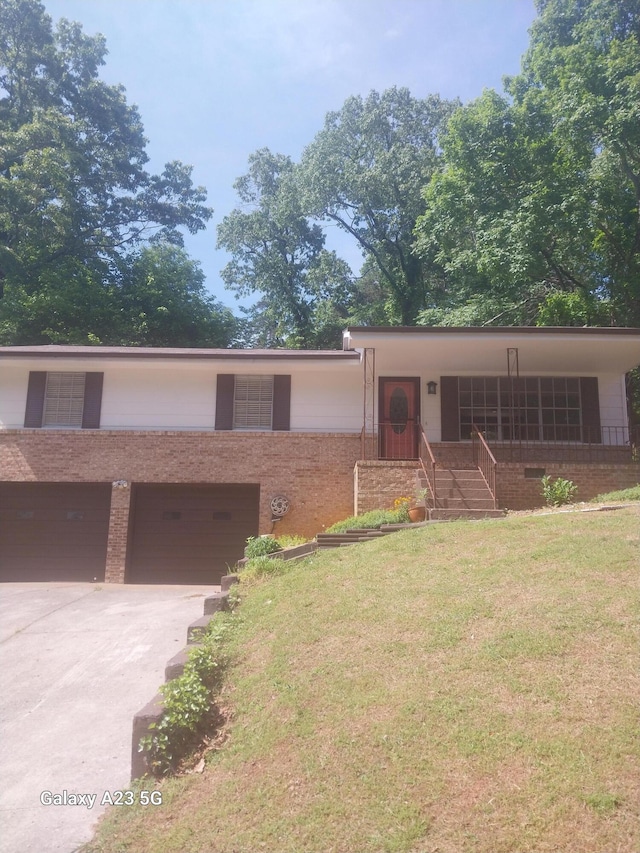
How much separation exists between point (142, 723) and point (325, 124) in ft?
100.0

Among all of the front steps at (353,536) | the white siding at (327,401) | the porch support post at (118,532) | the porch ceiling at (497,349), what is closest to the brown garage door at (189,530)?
the porch support post at (118,532)

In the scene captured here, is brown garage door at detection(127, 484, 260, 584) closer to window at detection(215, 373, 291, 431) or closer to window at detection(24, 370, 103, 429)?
window at detection(215, 373, 291, 431)

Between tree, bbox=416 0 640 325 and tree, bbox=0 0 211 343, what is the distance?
14560 millimetres

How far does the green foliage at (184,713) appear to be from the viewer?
4.55 m

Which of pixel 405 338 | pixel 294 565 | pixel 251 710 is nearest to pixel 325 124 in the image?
pixel 405 338

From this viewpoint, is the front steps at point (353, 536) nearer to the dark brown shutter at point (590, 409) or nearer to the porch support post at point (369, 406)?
the porch support post at point (369, 406)

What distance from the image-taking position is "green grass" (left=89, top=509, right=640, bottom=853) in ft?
11.5

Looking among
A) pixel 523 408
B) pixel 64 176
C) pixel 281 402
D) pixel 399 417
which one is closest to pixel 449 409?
pixel 399 417

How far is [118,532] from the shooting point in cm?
1390

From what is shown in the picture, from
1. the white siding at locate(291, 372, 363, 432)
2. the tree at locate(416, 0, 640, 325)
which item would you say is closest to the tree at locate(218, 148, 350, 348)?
the tree at locate(416, 0, 640, 325)

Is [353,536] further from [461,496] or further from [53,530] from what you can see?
[53,530]

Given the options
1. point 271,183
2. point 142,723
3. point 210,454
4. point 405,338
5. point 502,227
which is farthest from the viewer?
point 271,183

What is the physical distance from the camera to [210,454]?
1399 cm

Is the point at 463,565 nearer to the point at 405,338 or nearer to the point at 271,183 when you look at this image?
the point at 405,338
